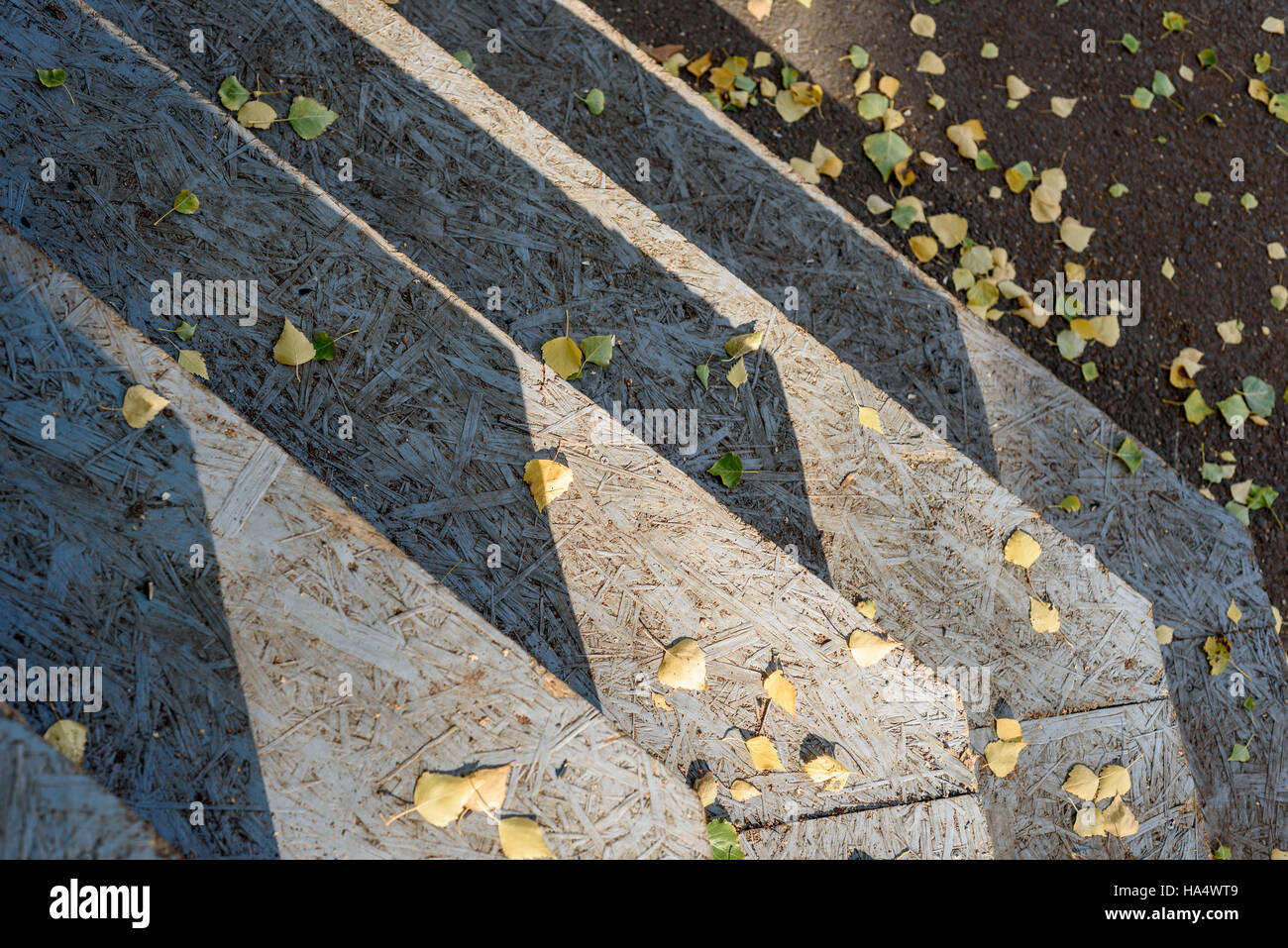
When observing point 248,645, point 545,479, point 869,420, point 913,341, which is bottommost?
point 248,645

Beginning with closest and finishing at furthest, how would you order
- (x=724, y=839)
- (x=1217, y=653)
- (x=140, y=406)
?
(x=140, y=406), (x=724, y=839), (x=1217, y=653)

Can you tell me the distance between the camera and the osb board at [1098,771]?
2.08 m

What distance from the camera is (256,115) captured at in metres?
2.10

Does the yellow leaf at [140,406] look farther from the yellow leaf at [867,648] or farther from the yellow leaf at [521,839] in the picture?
the yellow leaf at [867,648]

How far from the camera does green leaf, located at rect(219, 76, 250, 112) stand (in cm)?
209

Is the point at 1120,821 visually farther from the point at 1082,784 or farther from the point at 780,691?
the point at 780,691

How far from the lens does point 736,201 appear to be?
101 inches

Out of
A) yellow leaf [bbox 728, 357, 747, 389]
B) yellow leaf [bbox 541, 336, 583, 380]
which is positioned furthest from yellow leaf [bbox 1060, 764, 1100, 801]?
yellow leaf [bbox 541, 336, 583, 380]

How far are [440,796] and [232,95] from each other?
197 centimetres

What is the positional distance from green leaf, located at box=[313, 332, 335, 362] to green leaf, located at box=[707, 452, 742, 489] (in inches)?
41.1

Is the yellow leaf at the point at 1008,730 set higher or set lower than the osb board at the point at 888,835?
higher

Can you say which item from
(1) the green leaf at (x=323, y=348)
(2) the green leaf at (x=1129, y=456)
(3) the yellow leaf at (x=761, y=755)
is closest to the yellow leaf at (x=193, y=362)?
(1) the green leaf at (x=323, y=348)

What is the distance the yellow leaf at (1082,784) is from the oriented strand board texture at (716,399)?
0.18 m

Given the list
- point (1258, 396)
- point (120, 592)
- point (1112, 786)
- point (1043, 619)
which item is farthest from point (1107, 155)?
point (120, 592)
